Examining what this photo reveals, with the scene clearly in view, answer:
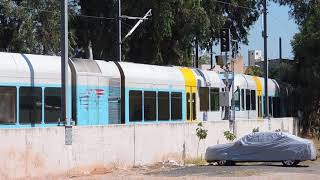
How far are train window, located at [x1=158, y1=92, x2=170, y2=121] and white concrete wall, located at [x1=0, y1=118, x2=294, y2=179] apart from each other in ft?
6.17

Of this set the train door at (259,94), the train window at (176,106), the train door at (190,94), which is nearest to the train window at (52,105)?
the train window at (176,106)

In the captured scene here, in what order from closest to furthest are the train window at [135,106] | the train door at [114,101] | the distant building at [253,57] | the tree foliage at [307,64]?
the train door at [114,101], the train window at [135,106], the tree foliage at [307,64], the distant building at [253,57]

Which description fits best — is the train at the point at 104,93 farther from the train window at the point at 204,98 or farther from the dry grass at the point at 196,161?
the dry grass at the point at 196,161

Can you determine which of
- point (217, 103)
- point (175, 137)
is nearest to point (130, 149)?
point (175, 137)

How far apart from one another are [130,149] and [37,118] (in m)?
3.44

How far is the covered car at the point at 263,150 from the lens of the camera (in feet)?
83.9

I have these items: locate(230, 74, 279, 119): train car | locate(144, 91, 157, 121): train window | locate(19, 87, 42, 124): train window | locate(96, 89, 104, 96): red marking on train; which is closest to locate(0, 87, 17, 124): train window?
locate(19, 87, 42, 124): train window

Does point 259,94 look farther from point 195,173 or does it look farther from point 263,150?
point 195,173

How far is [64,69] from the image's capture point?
20.3m

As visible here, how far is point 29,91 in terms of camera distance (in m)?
21.9

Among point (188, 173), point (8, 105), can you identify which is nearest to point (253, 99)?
point (188, 173)

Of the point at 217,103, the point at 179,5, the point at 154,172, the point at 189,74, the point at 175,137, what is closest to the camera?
the point at 154,172

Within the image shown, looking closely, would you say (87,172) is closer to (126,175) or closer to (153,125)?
(126,175)

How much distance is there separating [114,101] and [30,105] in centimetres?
491
